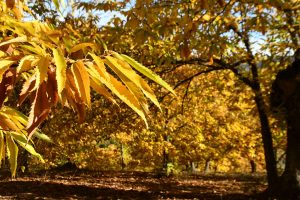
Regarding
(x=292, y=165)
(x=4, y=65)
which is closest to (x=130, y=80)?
(x=4, y=65)

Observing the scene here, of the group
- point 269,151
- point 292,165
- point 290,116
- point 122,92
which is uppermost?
point 290,116

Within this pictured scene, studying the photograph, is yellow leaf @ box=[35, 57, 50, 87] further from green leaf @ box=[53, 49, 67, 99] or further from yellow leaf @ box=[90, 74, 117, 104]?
yellow leaf @ box=[90, 74, 117, 104]

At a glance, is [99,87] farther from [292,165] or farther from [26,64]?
[292,165]

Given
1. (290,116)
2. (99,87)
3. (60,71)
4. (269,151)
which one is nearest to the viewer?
(60,71)

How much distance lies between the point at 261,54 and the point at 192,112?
33.5 feet

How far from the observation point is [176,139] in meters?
22.6

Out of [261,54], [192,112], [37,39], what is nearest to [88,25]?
[261,54]

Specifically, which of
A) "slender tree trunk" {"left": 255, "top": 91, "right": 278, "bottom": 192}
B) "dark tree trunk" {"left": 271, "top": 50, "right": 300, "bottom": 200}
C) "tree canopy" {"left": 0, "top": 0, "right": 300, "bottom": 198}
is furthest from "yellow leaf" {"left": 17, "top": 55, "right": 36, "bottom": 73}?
"slender tree trunk" {"left": 255, "top": 91, "right": 278, "bottom": 192}

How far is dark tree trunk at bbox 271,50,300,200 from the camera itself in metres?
10.7

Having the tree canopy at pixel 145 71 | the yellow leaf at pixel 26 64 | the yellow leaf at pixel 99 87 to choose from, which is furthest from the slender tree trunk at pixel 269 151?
the yellow leaf at pixel 26 64

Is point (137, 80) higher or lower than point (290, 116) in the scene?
lower

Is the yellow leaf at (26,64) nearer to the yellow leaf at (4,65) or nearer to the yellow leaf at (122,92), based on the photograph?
the yellow leaf at (4,65)

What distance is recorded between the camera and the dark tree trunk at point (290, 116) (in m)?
10.7

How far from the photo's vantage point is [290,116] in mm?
11000
